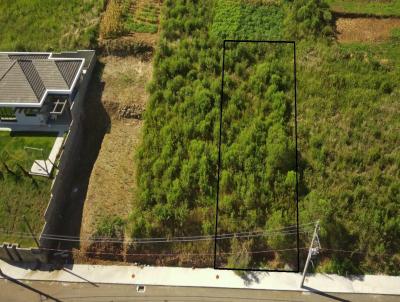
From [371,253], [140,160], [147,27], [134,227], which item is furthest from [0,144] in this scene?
[371,253]

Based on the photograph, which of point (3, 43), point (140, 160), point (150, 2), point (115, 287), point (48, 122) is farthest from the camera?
point (150, 2)

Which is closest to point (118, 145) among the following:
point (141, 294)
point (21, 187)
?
point (21, 187)

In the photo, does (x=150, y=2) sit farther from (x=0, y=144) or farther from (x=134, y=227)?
(x=134, y=227)

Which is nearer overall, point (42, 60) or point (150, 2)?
point (42, 60)

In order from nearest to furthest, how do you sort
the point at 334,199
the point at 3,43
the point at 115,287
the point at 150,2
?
the point at 115,287 → the point at 334,199 → the point at 3,43 → the point at 150,2

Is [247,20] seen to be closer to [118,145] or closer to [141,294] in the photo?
[118,145]

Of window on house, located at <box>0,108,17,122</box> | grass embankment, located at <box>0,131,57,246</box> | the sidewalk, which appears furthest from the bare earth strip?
window on house, located at <box>0,108,17,122</box>

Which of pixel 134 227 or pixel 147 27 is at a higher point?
pixel 147 27

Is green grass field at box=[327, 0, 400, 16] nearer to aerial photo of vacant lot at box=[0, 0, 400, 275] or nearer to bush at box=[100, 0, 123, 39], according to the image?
aerial photo of vacant lot at box=[0, 0, 400, 275]
